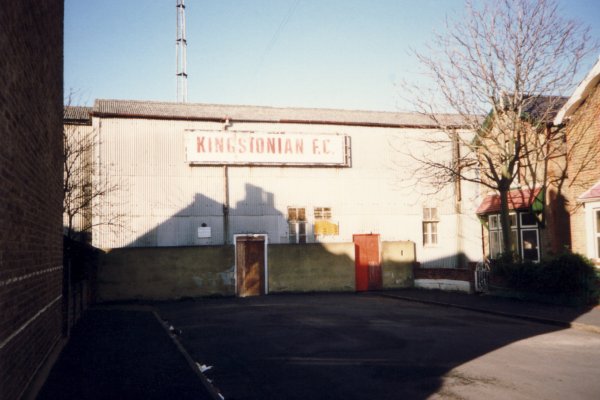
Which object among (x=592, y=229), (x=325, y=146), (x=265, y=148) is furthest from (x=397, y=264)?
(x=592, y=229)

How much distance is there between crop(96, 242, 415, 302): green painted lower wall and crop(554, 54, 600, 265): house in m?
8.61

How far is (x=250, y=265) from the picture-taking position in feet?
76.3

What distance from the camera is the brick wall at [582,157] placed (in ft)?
56.4

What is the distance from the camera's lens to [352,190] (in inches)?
992

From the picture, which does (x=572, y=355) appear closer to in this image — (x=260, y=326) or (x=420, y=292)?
(x=260, y=326)

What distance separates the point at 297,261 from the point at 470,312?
926 cm

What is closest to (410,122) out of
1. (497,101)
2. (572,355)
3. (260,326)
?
(497,101)

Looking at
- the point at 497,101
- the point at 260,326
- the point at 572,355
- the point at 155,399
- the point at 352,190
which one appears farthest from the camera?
the point at 352,190

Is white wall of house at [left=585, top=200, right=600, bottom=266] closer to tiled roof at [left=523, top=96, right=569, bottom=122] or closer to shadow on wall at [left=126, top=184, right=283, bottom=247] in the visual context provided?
tiled roof at [left=523, top=96, right=569, bottom=122]

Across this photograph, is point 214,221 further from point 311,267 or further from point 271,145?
point 311,267

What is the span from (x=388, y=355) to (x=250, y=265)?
47.1 ft

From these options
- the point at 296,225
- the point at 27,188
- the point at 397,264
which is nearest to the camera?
the point at 27,188

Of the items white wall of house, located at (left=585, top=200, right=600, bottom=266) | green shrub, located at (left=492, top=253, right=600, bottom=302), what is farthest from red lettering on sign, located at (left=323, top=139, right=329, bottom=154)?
white wall of house, located at (left=585, top=200, right=600, bottom=266)

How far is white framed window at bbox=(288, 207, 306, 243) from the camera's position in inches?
957
